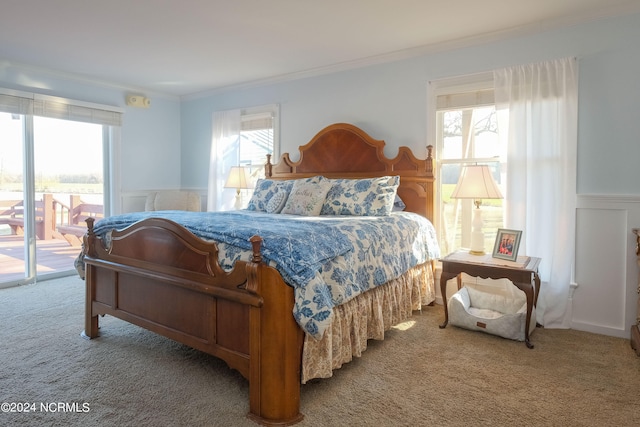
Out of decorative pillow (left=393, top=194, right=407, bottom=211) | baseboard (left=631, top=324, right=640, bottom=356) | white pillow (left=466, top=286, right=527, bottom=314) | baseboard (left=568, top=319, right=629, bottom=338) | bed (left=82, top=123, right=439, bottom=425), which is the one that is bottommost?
A: baseboard (left=568, top=319, right=629, bottom=338)

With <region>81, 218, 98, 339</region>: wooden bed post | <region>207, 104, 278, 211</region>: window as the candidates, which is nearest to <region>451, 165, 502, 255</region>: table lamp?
<region>207, 104, 278, 211</region>: window

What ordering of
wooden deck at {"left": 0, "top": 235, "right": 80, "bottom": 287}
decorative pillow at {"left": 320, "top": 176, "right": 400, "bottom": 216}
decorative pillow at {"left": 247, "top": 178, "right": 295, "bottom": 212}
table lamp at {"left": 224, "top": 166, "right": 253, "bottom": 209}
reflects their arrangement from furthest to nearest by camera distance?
table lamp at {"left": 224, "top": 166, "right": 253, "bottom": 209} → wooden deck at {"left": 0, "top": 235, "right": 80, "bottom": 287} → decorative pillow at {"left": 247, "top": 178, "right": 295, "bottom": 212} → decorative pillow at {"left": 320, "top": 176, "right": 400, "bottom": 216}

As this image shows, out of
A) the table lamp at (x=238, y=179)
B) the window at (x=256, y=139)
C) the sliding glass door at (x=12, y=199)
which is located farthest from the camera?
the window at (x=256, y=139)

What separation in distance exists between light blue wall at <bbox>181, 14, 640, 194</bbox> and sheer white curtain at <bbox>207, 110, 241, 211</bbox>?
0.69 feet

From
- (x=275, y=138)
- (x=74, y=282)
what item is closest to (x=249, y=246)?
(x=275, y=138)

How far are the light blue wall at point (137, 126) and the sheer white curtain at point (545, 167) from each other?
14.0 ft

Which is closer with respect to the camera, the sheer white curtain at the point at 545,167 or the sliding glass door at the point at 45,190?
the sheer white curtain at the point at 545,167

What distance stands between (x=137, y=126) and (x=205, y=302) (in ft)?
12.9

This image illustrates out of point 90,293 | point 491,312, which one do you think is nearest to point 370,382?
point 491,312

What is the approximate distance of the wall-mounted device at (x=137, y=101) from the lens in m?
4.97

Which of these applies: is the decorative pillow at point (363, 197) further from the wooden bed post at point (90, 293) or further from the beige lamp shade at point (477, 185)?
the wooden bed post at point (90, 293)

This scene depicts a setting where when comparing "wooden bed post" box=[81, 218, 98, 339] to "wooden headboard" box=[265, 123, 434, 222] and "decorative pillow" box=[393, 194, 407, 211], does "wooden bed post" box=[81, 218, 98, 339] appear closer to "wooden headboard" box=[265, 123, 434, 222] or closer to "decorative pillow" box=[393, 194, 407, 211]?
A: "wooden headboard" box=[265, 123, 434, 222]

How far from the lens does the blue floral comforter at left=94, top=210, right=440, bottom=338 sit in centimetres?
178

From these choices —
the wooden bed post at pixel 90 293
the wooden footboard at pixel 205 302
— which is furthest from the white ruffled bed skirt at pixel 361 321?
the wooden bed post at pixel 90 293
